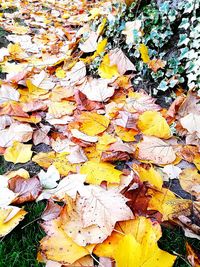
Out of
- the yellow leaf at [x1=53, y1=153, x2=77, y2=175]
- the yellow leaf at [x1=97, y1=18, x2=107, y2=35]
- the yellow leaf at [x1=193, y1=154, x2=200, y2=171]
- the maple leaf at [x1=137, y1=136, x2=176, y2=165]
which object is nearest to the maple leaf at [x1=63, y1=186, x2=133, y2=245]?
the yellow leaf at [x1=53, y1=153, x2=77, y2=175]

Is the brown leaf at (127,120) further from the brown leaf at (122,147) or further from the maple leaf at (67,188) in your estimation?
the maple leaf at (67,188)

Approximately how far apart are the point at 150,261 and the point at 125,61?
4.78ft

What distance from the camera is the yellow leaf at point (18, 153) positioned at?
5.18 feet

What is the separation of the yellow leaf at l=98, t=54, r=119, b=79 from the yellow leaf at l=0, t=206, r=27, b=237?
1189 millimetres

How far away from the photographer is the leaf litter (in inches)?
46.1

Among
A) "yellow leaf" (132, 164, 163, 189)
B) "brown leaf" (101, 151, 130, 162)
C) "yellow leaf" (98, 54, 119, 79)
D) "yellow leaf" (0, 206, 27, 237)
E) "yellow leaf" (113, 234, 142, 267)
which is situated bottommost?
"yellow leaf" (0, 206, 27, 237)

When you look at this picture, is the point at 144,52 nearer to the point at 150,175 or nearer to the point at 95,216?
the point at 150,175

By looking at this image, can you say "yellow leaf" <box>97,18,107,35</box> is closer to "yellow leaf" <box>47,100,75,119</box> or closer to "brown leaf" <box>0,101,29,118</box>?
"yellow leaf" <box>47,100,75,119</box>

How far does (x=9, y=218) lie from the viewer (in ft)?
4.09

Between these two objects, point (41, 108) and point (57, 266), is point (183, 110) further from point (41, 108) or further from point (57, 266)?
point (57, 266)

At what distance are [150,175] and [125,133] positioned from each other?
36cm

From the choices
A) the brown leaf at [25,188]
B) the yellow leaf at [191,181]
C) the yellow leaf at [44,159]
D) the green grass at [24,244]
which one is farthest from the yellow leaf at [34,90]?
the yellow leaf at [191,181]

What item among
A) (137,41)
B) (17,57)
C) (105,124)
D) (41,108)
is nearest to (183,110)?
(105,124)

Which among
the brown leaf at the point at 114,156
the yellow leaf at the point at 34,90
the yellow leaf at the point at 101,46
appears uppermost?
the yellow leaf at the point at 101,46
